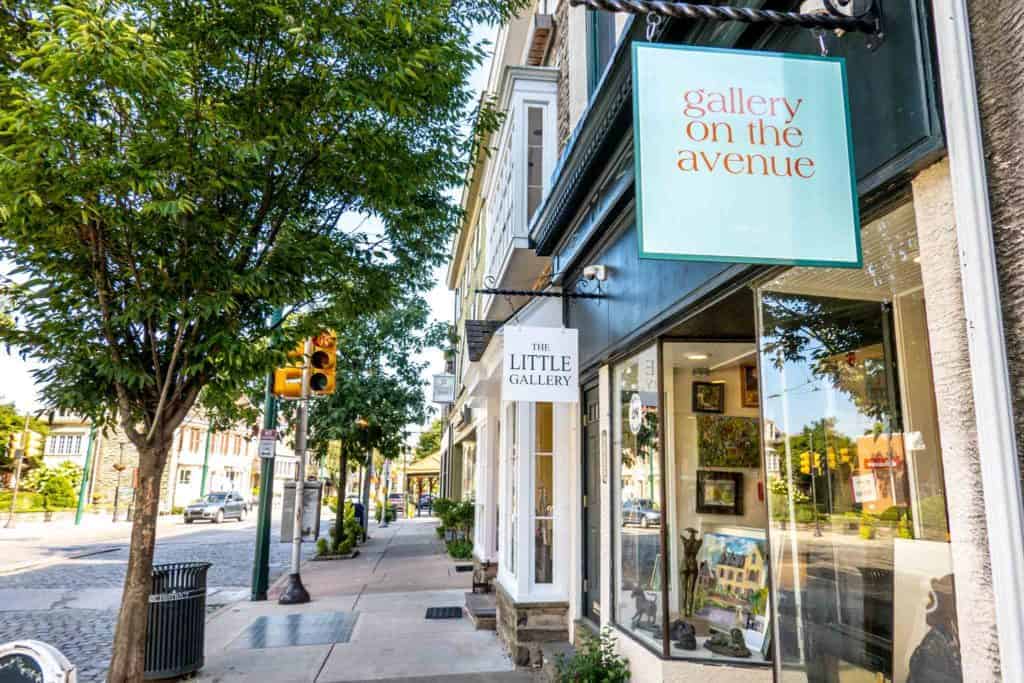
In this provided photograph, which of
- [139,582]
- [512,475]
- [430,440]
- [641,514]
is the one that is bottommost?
[139,582]

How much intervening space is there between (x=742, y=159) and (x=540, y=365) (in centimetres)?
410

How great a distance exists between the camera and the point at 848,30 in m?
2.62

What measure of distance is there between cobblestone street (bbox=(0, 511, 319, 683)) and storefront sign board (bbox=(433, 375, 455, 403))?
5.34m

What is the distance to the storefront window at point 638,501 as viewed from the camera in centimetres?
530

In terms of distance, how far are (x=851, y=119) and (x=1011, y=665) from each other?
196 cm

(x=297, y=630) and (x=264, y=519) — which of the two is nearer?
(x=297, y=630)

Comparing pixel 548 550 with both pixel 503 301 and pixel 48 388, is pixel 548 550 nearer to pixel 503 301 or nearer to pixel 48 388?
pixel 48 388

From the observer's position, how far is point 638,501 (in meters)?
5.71

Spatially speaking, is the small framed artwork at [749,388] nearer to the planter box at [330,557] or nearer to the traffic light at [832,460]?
the traffic light at [832,460]

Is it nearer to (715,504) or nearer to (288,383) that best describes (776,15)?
(715,504)

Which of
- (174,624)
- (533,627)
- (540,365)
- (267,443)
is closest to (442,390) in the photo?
(267,443)

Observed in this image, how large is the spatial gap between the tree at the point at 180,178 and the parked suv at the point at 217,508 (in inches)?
1236

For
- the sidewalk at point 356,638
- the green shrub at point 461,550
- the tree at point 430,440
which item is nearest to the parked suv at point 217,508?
the tree at point 430,440

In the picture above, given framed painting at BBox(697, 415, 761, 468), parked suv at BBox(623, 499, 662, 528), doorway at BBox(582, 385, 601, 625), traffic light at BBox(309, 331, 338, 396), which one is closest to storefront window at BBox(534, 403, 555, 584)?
doorway at BBox(582, 385, 601, 625)
